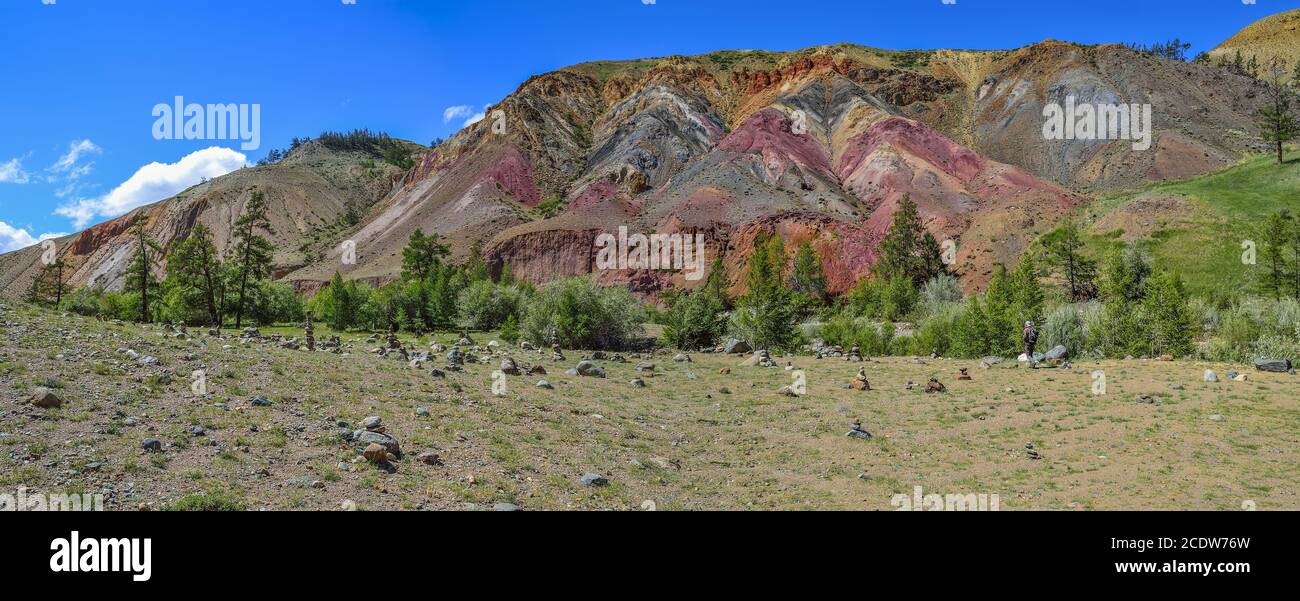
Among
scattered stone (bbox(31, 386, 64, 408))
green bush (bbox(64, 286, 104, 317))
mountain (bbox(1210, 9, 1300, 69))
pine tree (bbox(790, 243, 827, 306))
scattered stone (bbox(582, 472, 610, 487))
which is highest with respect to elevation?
mountain (bbox(1210, 9, 1300, 69))

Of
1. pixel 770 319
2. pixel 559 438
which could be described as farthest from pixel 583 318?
pixel 559 438

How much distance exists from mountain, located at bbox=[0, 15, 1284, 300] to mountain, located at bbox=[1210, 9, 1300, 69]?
245 feet

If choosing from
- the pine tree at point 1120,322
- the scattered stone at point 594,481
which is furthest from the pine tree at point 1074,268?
the scattered stone at point 594,481

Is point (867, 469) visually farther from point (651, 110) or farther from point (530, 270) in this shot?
point (651, 110)

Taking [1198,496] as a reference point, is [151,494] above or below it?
above

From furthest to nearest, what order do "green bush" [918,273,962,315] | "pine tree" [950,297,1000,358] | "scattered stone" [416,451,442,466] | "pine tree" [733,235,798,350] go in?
"green bush" [918,273,962,315], "pine tree" [733,235,798,350], "pine tree" [950,297,1000,358], "scattered stone" [416,451,442,466]

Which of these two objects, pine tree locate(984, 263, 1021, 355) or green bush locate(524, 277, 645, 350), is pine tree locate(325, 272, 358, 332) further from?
pine tree locate(984, 263, 1021, 355)

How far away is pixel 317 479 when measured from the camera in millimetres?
8844

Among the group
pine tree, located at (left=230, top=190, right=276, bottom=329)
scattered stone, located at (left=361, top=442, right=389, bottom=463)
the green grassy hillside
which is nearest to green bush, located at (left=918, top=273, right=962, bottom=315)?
the green grassy hillside

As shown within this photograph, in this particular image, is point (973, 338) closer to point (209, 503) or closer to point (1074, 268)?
point (1074, 268)

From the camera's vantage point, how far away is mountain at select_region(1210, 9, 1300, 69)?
161250mm

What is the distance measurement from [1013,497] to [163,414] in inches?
545

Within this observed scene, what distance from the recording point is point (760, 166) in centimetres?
9419

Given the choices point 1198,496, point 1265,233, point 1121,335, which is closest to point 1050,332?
point 1121,335
